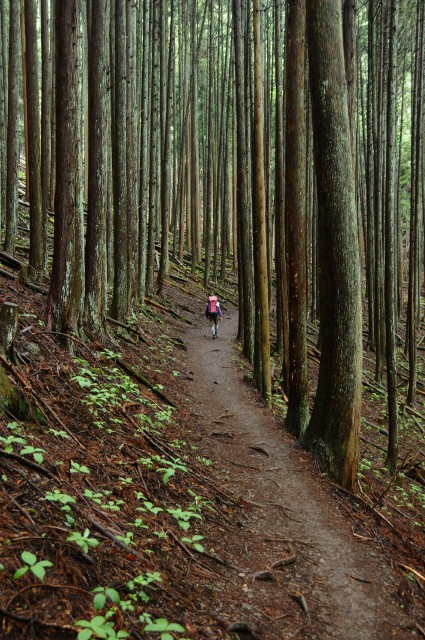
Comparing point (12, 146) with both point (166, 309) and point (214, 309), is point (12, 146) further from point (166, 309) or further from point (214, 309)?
point (166, 309)

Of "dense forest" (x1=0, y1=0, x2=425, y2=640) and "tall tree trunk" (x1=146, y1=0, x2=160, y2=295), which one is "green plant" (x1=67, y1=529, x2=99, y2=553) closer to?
"dense forest" (x1=0, y1=0, x2=425, y2=640)

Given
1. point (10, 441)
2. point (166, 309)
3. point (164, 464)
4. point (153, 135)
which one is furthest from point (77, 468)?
point (166, 309)

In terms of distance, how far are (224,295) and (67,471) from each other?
17.7 meters

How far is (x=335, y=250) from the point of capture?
5418mm

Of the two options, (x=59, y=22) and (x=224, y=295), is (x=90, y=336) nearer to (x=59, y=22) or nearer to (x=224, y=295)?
(x=59, y=22)

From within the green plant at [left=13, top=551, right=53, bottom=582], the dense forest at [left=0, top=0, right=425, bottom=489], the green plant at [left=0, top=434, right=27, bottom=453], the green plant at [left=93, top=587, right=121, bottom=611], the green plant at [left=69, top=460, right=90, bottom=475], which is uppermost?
the dense forest at [left=0, top=0, right=425, bottom=489]

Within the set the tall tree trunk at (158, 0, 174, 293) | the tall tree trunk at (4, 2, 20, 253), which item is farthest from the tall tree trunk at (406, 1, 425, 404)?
the tall tree trunk at (4, 2, 20, 253)

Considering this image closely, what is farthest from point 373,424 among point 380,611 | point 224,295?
point 224,295

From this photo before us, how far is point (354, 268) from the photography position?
542 cm

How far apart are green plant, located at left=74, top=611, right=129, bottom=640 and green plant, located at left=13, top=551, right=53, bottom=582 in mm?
278

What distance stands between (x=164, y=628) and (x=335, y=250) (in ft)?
13.3

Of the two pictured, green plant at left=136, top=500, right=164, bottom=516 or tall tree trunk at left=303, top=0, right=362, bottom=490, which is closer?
green plant at left=136, top=500, right=164, bottom=516

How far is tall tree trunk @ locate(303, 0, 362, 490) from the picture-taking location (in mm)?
5254

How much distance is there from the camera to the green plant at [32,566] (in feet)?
7.56
